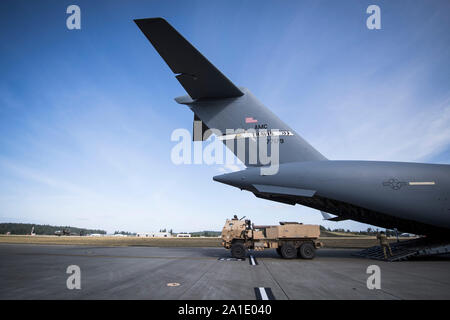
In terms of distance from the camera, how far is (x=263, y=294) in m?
4.86

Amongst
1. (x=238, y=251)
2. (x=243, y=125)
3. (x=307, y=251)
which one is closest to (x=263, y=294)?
(x=243, y=125)

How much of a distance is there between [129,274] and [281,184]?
5.81 m

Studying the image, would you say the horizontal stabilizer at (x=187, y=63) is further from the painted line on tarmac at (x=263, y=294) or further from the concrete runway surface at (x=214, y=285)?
the painted line on tarmac at (x=263, y=294)

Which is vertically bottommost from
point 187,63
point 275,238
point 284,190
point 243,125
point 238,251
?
point 238,251

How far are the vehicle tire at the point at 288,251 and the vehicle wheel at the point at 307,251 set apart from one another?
31 cm

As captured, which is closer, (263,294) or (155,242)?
(263,294)

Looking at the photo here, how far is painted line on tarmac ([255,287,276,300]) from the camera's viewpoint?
15.1 feet

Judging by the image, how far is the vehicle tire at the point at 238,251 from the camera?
11.4m

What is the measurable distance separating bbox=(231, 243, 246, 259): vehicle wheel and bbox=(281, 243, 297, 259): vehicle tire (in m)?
1.82

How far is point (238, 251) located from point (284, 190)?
4.32 m

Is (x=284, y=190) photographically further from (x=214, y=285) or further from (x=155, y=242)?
(x=155, y=242)

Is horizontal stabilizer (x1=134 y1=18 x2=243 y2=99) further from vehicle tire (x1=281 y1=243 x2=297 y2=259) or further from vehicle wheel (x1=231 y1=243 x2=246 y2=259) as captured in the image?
vehicle tire (x1=281 y1=243 x2=297 y2=259)

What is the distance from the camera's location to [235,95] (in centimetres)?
931
